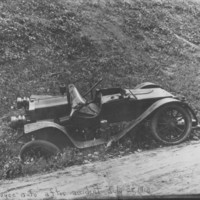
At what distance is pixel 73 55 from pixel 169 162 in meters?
6.81

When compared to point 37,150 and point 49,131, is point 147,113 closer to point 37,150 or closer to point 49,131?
point 49,131

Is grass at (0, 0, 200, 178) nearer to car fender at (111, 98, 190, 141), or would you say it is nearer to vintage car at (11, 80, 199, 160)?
car fender at (111, 98, 190, 141)

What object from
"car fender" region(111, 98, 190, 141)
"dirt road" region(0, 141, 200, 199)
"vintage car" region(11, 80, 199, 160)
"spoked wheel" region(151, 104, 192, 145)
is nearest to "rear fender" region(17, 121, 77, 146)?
"vintage car" region(11, 80, 199, 160)

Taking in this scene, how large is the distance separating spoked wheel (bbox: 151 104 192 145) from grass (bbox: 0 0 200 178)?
20.7 inches

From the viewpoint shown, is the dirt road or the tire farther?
the tire

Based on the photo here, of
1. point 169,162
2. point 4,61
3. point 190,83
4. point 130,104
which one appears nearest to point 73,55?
point 4,61

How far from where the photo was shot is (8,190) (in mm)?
6113

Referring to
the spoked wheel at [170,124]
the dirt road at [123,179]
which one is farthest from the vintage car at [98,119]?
the dirt road at [123,179]

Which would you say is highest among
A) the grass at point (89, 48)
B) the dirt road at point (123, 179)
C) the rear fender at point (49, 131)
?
the grass at point (89, 48)

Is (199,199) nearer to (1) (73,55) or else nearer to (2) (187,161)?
(2) (187,161)

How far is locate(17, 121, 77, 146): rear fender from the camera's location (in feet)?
23.0

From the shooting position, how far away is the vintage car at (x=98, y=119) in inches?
284

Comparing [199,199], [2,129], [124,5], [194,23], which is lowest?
[199,199]

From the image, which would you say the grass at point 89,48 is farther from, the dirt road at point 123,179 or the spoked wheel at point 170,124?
the dirt road at point 123,179
